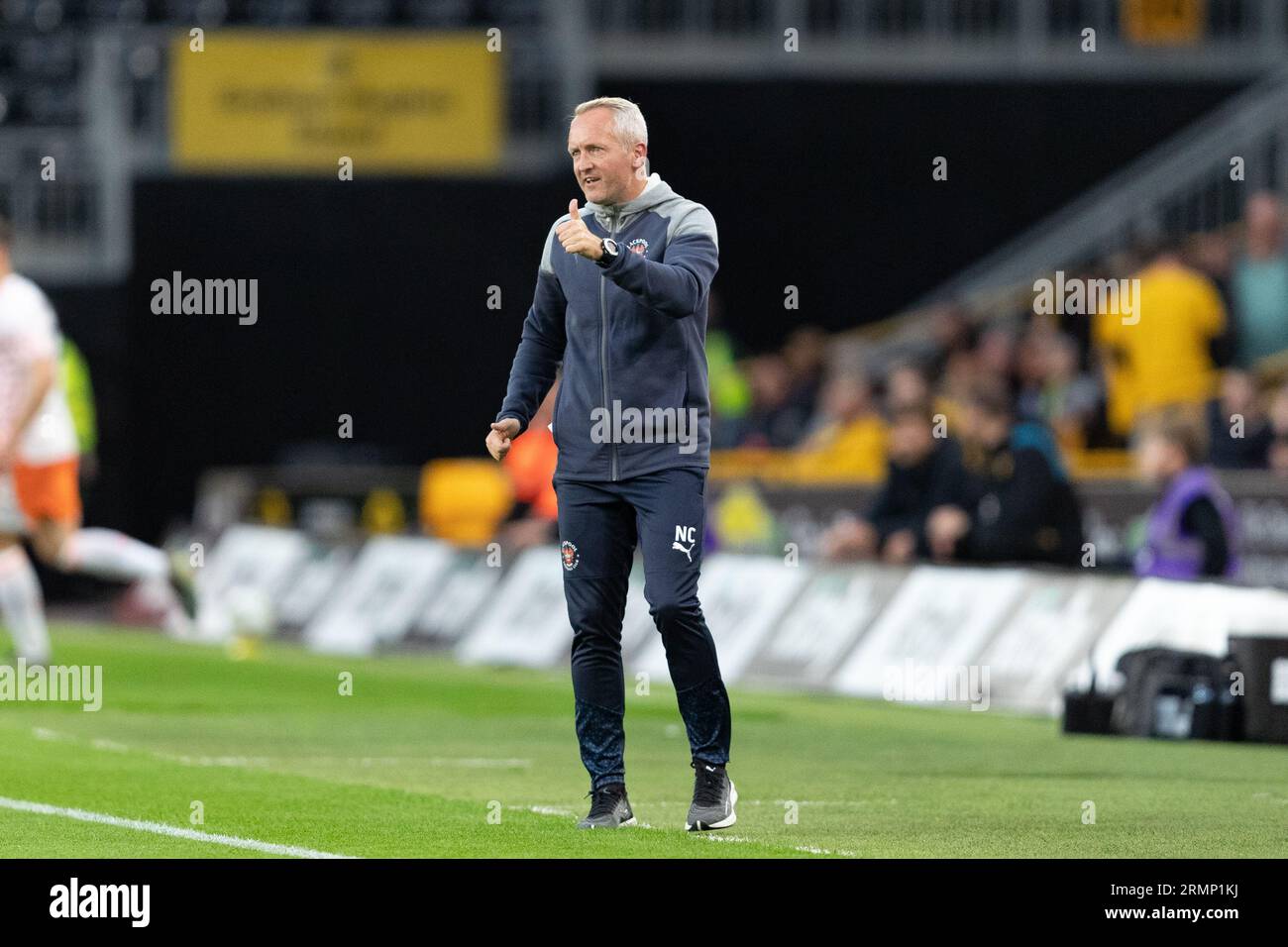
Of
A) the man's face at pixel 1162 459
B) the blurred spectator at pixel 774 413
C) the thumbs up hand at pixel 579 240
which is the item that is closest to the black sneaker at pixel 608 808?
the thumbs up hand at pixel 579 240

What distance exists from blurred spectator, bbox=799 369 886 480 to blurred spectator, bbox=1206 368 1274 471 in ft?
9.47

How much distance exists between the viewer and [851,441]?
22.0 meters

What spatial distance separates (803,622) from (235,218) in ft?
40.7

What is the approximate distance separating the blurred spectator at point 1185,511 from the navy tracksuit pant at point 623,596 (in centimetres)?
647

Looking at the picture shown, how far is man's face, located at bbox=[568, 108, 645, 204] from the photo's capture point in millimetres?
9344

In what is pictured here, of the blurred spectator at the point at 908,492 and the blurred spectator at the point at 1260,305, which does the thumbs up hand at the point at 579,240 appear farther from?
the blurred spectator at the point at 1260,305

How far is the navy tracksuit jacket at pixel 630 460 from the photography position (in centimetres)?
952

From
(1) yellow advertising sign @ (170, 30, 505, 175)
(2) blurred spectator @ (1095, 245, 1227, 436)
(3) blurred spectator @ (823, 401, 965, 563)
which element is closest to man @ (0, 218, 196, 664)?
(3) blurred spectator @ (823, 401, 965, 563)

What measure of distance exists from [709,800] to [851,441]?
12472 mm

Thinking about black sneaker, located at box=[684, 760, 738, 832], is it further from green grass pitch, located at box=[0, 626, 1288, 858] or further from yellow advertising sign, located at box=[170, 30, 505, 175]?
yellow advertising sign, located at box=[170, 30, 505, 175]

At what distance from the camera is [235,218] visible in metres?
29.1

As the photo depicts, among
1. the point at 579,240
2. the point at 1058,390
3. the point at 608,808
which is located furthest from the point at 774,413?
the point at 579,240

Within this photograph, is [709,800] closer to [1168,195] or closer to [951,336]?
[951,336]
